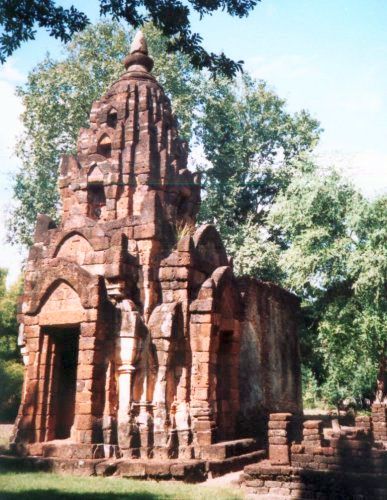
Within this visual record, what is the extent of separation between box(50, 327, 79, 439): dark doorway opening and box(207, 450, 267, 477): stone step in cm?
364

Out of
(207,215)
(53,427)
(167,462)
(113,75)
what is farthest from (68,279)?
(113,75)

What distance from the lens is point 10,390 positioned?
22.8 meters

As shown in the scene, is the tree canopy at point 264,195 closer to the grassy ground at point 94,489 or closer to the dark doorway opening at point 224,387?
the dark doorway opening at point 224,387

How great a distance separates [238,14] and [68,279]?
255 inches

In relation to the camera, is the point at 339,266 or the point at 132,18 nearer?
the point at 132,18

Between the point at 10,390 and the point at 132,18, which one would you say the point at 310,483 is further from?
the point at 10,390

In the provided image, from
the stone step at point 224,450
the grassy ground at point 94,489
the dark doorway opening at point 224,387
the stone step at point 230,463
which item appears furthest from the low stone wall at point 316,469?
the dark doorway opening at point 224,387

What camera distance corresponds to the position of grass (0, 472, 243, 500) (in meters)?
7.15

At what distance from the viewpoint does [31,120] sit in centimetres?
2308

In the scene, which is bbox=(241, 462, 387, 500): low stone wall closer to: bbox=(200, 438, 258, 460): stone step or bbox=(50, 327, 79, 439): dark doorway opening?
bbox=(200, 438, 258, 460): stone step

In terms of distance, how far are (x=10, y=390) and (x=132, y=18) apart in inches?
799

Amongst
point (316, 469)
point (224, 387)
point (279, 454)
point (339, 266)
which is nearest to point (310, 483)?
point (316, 469)

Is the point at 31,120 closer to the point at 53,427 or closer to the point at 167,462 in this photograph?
the point at 53,427

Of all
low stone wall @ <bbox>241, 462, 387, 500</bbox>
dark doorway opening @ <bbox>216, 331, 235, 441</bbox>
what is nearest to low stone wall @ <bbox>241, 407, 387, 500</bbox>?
low stone wall @ <bbox>241, 462, 387, 500</bbox>
